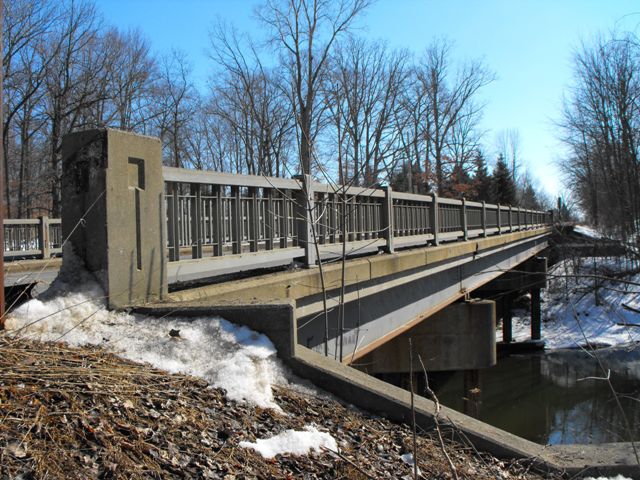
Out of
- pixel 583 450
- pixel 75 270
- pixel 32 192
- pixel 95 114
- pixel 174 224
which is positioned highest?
pixel 95 114

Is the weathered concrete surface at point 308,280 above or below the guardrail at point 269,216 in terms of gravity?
below

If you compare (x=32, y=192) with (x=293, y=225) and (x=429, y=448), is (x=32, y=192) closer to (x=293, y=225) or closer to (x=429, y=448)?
(x=293, y=225)

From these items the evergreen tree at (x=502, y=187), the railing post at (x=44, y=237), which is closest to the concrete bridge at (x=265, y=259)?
the railing post at (x=44, y=237)

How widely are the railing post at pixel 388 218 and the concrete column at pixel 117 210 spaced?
5.12 meters

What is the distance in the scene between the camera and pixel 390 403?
12.5ft

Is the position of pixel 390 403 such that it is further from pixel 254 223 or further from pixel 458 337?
pixel 458 337

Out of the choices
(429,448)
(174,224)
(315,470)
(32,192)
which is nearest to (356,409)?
(429,448)

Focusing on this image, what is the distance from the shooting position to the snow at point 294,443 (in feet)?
9.73

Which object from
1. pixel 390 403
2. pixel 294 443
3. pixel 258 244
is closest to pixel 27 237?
pixel 258 244

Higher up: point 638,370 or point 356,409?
point 356,409

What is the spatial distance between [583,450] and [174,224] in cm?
368

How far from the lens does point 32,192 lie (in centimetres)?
2936

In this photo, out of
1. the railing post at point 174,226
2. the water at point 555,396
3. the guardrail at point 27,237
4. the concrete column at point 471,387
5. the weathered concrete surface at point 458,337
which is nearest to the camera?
the railing post at point 174,226

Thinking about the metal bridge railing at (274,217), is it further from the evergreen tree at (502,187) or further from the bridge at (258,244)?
the evergreen tree at (502,187)
